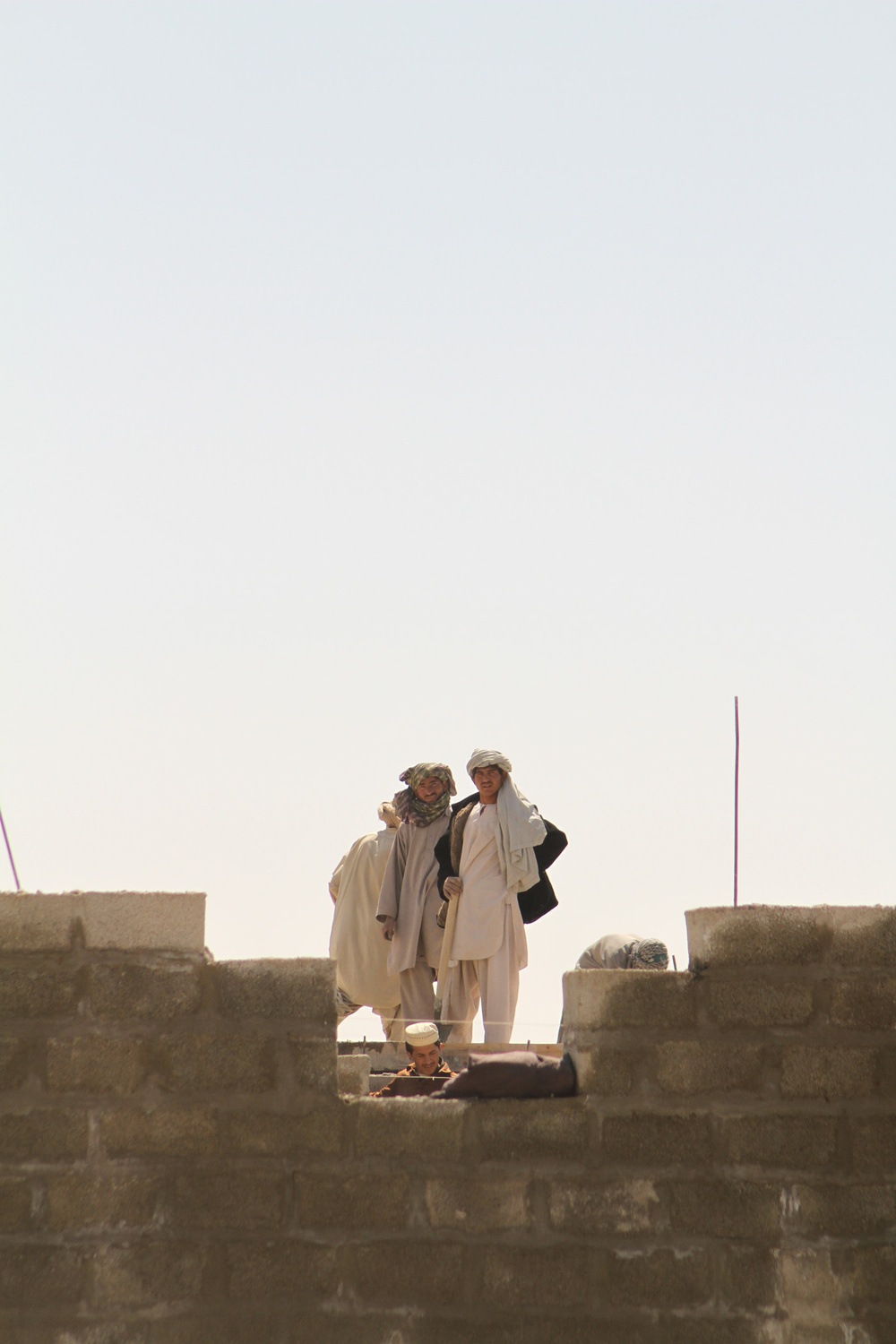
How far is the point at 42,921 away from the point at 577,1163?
2.09m

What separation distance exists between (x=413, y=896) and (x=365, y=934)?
110 cm

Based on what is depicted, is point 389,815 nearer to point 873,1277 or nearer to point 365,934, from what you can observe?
point 365,934

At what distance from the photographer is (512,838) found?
28.5ft

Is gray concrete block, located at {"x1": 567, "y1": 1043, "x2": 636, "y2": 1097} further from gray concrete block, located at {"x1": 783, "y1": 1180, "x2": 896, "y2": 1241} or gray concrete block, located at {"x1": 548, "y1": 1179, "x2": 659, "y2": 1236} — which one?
gray concrete block, located at {"x1": 783, "y1": 1180, "x2": 896, "y2": 1241}

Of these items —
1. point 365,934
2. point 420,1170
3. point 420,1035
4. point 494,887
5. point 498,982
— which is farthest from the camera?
point 365,934

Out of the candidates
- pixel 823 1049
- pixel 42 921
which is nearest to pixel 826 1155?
pixel 823 1049

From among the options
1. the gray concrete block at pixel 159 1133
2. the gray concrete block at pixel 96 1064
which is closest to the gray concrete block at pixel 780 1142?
the gray concrete block at pixel 159 1133

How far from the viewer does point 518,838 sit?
8688mm

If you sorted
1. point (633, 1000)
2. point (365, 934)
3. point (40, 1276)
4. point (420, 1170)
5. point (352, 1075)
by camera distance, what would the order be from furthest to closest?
1. point (365, 934)
2. point (352, 1075)
3. point (633, 1000)
4. point (420, 1170)
5. point (40, 1276)

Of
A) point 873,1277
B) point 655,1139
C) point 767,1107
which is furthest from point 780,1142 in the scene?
point 873,1277

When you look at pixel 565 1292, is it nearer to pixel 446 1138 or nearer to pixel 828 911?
pixel 446 1138

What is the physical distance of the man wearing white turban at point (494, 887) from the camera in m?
8.70

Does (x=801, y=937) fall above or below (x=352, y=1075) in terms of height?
above

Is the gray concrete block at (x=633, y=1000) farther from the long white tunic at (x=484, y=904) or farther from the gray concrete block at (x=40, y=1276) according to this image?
the long white tunic at (x=484, y=904)
